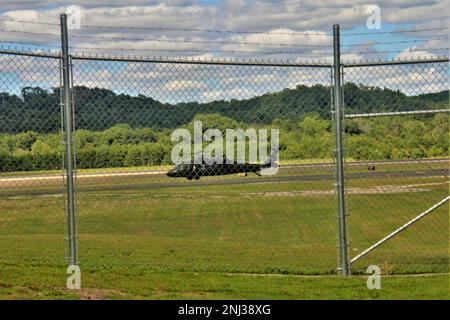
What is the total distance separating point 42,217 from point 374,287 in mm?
16126

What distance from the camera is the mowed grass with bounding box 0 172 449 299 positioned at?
31.7 feet

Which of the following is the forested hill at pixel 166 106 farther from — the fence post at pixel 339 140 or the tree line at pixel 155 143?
the fence post at pixel 339 140

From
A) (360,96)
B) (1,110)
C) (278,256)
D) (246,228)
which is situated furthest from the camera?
(246,228)

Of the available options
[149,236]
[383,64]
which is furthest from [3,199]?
[383,64]

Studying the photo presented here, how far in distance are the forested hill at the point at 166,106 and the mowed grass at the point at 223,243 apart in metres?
1.86

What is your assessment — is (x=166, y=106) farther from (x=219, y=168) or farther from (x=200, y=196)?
(x=200, y=196)

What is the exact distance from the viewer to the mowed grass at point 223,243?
31.7 feet

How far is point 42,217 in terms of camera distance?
24.4 meters

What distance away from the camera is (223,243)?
18797mm

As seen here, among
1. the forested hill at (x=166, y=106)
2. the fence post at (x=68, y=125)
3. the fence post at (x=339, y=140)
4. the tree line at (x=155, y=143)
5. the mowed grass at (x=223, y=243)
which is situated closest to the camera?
the mowed grass at (x=223, y=243)

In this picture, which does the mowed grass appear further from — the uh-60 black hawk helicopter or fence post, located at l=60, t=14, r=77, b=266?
the uh-60 black hawk helicopter

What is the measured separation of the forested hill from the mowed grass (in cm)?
186

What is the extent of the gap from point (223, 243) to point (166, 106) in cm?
782
